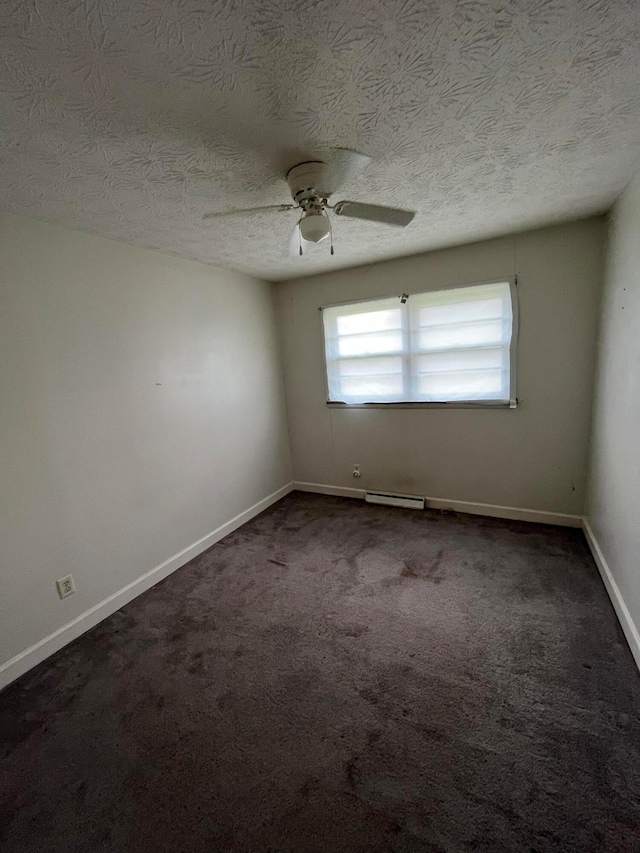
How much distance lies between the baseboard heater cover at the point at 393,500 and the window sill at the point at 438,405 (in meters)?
0.87

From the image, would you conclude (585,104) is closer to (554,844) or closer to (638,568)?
(638,568)

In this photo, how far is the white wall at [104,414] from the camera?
1799 mm

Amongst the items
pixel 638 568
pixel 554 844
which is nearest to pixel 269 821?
pixel 554 844

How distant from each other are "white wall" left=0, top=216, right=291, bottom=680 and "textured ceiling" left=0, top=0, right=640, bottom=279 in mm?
397

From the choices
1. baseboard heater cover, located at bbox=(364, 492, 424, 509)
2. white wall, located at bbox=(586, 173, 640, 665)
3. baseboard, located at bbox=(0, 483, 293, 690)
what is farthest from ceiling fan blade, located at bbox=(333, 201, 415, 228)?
baseboard, located at bbox=(0, 483, 293, 690)

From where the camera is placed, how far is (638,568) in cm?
165

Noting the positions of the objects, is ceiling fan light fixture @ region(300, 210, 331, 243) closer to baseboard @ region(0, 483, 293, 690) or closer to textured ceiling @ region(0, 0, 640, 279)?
textured ceiling @ region(0, 0, 640, 279)

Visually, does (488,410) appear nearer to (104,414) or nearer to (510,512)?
(510,512)

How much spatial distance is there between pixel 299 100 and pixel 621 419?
2.18 meters

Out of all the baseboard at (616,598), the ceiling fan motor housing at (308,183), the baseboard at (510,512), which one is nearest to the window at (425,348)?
the baseboard at (510,512)

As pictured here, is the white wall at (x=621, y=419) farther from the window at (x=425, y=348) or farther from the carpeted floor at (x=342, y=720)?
the window at (x=425, y=348)

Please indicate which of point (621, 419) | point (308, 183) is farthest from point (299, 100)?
point (621, 419)

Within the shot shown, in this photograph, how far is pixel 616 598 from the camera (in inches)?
75.0

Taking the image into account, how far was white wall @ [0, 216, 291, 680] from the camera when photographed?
1.80m
